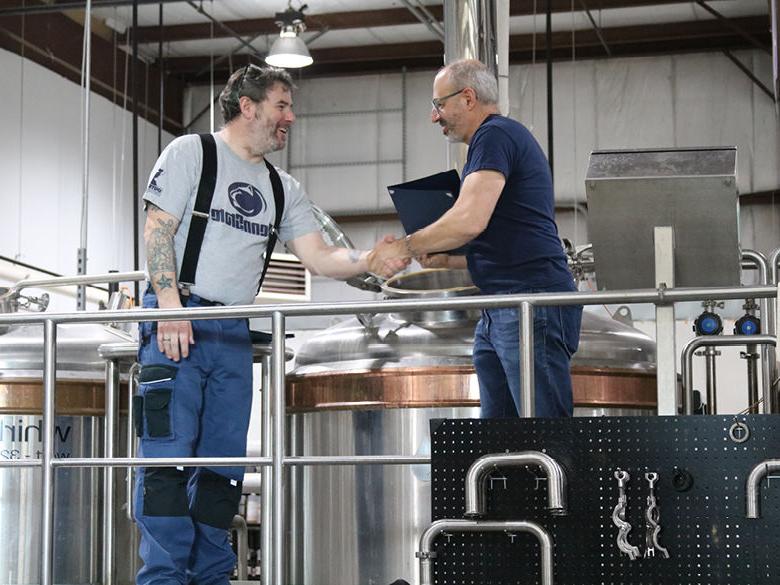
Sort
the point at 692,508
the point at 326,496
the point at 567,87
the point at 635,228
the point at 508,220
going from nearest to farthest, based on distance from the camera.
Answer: the point at 692,508, the point at 635,228, the point at 508,220, the point at 326,496, the point at 567,87

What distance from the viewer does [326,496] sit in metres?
5.52

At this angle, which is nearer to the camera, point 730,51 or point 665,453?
point 665,453

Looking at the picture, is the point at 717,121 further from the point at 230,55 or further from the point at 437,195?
the point at 437,195

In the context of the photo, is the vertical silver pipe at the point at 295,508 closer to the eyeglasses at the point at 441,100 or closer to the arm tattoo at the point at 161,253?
the arm tattoo at the point at 161,253

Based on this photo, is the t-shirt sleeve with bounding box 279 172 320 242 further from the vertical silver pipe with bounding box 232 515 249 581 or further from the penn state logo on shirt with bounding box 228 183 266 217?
the vertical silver pipe with bounding box 232 515 249 581

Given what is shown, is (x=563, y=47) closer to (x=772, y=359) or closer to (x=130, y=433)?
(x=772, y=359)

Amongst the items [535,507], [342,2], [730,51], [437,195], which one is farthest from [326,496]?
[730,51]

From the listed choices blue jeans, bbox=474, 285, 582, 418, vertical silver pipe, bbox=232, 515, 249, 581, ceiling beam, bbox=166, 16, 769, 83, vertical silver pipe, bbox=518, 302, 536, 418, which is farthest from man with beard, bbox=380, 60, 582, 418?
ceiling beam, bbox=166, 16, 769, 83

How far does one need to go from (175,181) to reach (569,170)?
11762 mm

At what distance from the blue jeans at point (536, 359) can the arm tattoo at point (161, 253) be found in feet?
3.64

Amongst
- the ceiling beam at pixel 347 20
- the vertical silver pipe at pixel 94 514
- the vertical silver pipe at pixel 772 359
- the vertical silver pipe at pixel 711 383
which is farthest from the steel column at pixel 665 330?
the ceiling beam at pixel 347 20

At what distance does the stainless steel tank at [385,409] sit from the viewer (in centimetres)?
537

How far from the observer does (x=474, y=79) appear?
4.51 m

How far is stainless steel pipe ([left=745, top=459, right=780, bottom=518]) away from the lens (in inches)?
134
